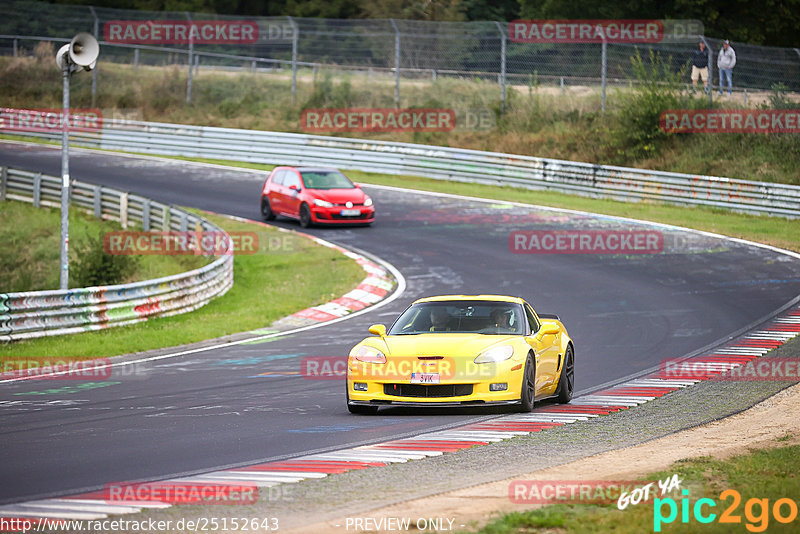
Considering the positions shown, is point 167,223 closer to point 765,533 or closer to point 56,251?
point 56,251

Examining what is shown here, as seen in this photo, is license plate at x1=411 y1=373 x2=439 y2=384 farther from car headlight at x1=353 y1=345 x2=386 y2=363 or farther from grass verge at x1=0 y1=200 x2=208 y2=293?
grass verge at x1=0 y1=200 x2=208 y2=293

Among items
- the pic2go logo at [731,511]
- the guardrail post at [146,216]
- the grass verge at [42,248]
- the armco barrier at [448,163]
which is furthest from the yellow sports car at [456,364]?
the armco barrier at [448,163]

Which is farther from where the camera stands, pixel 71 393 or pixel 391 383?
pixel 71 393

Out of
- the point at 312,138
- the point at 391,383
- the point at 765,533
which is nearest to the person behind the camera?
the point at 765,533

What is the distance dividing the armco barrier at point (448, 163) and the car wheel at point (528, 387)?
2012cm

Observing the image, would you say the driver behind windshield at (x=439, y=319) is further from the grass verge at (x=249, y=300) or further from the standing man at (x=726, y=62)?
the standing man at (x=726, y=62)

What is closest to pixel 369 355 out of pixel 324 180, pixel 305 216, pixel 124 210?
pixel 305 216

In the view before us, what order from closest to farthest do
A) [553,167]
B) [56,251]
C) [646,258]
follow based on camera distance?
[646,258] < [56,251] < [553,167]

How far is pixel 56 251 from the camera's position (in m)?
29.8

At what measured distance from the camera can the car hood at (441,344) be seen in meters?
11.1

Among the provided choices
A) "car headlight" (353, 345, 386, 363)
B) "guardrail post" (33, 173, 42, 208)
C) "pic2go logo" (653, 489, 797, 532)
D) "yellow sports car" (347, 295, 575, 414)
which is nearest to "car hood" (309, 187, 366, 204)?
"guardrail post" (33, 173, 42, 208)

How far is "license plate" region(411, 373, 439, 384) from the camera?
10.9 meters

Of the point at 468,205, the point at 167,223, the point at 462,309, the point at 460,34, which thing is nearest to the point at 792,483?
the point at 462,309

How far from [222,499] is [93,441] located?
9.09 feet
